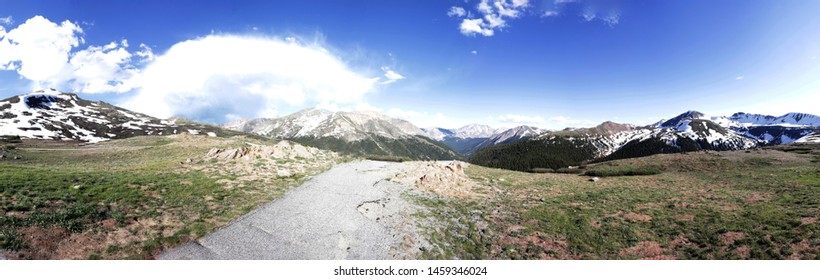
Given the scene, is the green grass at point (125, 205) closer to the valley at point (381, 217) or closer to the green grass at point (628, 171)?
the valley at point (381, 217)

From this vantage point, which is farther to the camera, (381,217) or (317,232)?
(381,217)

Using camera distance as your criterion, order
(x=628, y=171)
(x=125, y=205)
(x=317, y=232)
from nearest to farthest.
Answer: (x=317, y=232) < (x=125, y=205) < (x=628, y=171)

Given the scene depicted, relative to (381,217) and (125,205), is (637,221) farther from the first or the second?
(125,205)

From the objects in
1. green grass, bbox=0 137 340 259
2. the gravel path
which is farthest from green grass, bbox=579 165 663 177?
green grass, bbox=0 137 340 259

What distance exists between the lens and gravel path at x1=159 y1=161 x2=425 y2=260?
17359mm

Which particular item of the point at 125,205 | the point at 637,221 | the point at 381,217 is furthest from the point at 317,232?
the point at 637,221

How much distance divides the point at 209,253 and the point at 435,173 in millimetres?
28282

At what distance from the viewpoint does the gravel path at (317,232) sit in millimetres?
17359

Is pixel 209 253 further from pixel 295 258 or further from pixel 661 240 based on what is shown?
pixel 661 240

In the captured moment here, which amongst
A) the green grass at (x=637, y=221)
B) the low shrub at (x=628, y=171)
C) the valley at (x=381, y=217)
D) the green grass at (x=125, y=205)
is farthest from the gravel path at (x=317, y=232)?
the low shrub at (x=628, y=171)

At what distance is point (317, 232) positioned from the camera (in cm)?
2028

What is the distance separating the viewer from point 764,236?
63.9 ft
